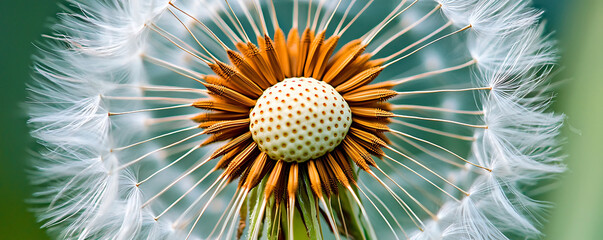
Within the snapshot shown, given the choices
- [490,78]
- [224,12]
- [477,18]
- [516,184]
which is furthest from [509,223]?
[224,12]

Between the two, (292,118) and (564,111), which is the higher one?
(564,111)

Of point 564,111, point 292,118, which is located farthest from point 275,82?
point 564,111

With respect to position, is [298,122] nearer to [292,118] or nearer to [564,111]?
[292,118]

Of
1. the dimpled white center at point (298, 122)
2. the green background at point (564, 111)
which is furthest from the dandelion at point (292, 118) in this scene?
the green background at point (564, 111)

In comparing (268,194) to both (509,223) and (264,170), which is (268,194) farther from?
(509,223)

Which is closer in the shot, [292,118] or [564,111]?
[292,118]

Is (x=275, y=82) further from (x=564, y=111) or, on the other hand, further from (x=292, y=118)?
(x=564, y=111)

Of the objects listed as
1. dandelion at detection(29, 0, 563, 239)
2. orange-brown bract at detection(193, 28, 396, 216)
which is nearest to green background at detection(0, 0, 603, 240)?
dandelion at detection(29, 0, 563, 239)
